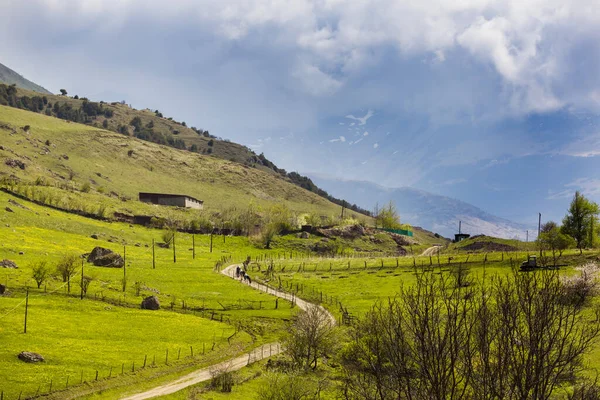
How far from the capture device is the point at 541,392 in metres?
15.6

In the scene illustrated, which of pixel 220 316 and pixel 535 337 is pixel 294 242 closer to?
pixel 220 316

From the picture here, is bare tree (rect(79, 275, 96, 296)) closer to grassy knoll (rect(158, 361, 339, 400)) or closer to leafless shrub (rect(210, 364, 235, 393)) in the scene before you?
leafless shrub (rect(210, 364, 235, 393))

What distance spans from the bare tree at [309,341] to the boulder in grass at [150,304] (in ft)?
90.0

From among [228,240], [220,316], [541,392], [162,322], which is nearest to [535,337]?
[541,392]

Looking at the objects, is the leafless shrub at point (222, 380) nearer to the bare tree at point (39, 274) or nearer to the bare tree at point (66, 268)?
the bare tree at point (39, 274)

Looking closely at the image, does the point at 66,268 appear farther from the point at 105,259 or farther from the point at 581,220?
the point at 581,220

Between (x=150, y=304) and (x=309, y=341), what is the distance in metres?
33.4

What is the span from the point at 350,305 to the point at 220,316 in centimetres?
2351

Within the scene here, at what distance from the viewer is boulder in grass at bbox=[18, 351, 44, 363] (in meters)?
54.1

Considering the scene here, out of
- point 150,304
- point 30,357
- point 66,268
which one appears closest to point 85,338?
point 30,357

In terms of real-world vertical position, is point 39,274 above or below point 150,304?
above

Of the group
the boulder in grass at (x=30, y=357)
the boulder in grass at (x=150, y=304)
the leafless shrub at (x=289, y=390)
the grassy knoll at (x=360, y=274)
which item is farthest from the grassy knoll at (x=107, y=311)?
the leafless shrub at (x=289, y=390)

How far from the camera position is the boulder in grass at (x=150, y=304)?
8444 cm

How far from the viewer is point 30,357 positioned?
54.2m
